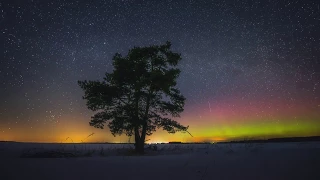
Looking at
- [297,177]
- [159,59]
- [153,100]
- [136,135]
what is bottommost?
[297,177]

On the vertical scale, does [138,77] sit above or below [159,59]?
below

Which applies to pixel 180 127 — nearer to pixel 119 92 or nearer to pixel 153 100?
pixel 153 100

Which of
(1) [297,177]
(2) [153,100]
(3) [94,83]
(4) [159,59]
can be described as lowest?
(1) [297,177]

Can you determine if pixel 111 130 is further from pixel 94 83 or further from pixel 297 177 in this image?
pixel 297 177

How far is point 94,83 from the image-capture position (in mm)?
16453

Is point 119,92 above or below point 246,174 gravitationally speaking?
above

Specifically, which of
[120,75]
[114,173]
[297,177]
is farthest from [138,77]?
[297,177]

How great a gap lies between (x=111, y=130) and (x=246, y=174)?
515 inches

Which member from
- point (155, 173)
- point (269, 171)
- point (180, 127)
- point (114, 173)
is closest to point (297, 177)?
point (269, 171)

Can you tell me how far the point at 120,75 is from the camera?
16562mm

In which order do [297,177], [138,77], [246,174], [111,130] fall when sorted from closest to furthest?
[297,177] < [246,174] < [111,130] < [138,77]

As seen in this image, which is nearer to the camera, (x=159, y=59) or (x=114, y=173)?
(x=114, y=173)

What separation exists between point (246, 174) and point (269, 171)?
0.56 meters

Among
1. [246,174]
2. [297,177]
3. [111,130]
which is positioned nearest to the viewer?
[297,177]
